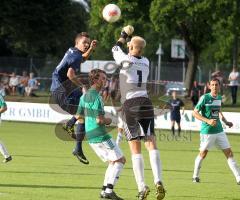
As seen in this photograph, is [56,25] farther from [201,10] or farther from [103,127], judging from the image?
[103,127]

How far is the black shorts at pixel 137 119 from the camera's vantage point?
1245 centimetres

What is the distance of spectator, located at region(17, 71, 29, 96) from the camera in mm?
51469

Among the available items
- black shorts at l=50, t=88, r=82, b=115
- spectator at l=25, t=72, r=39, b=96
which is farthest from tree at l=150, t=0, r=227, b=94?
black shorts at l=50, t=88, r=82, b=115

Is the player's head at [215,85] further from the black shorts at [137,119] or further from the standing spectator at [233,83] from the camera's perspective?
the standing spectator at [233,83]

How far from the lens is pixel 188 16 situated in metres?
44.6

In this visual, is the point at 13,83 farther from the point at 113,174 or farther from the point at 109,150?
the point at 113,174

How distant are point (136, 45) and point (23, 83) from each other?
39630 millimetres

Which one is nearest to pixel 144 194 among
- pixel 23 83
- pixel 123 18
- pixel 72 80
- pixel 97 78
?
pixel 97 78

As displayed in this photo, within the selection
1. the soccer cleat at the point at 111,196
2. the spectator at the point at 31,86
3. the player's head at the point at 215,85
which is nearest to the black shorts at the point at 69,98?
the player's head at the point at 215,85

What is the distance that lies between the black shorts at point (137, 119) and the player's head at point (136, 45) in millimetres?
741

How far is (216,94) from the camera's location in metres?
16.2

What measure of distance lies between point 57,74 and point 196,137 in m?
18.1

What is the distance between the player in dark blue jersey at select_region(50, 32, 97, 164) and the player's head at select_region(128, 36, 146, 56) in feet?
10.2

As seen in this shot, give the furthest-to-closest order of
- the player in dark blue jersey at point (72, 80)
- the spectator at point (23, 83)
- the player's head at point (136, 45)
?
the spectator at point (23, 83) → the player in dark blue jersey at point (72, 80) → the player's head at point (136, 45)
